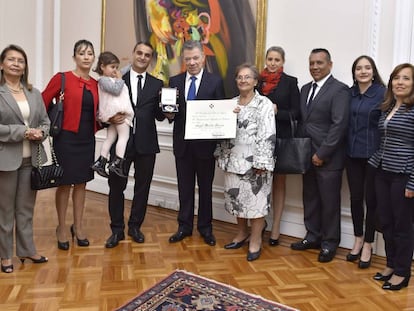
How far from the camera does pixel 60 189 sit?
4.04 m

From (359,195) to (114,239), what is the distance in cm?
225

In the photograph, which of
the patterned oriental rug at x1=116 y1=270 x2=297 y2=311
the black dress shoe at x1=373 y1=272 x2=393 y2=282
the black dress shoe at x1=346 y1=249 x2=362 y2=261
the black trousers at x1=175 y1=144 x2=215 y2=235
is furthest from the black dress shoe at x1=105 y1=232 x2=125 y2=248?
→ the black dress shoe at x1=373 y1=272 x2=393 y2=282

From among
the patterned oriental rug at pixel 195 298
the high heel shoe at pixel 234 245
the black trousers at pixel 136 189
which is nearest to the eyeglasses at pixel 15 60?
the black trousers at pixel 136 189

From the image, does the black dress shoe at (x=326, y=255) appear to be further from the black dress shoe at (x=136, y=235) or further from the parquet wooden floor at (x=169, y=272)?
the black dress shoe at (x=136, y=235)

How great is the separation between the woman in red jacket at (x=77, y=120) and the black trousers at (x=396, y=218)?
243 centimetres

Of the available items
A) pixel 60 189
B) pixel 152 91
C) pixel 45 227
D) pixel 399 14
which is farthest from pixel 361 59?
pixel 45 227

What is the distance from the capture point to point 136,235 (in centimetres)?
440

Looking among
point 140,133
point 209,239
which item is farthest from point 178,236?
point 140,133

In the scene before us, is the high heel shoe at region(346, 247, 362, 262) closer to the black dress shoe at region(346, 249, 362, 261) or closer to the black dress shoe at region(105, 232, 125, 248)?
the black dress shoe at region(346, 249, 362, 261)

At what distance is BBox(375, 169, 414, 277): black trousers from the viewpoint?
3.30 meters

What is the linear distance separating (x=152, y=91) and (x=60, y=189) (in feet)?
3.97

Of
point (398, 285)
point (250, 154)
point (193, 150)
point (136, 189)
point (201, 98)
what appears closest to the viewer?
point (398, 285)

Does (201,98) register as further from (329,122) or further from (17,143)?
(17,143)

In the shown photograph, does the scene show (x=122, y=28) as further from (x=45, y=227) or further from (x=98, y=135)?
(x=45, y=227)
